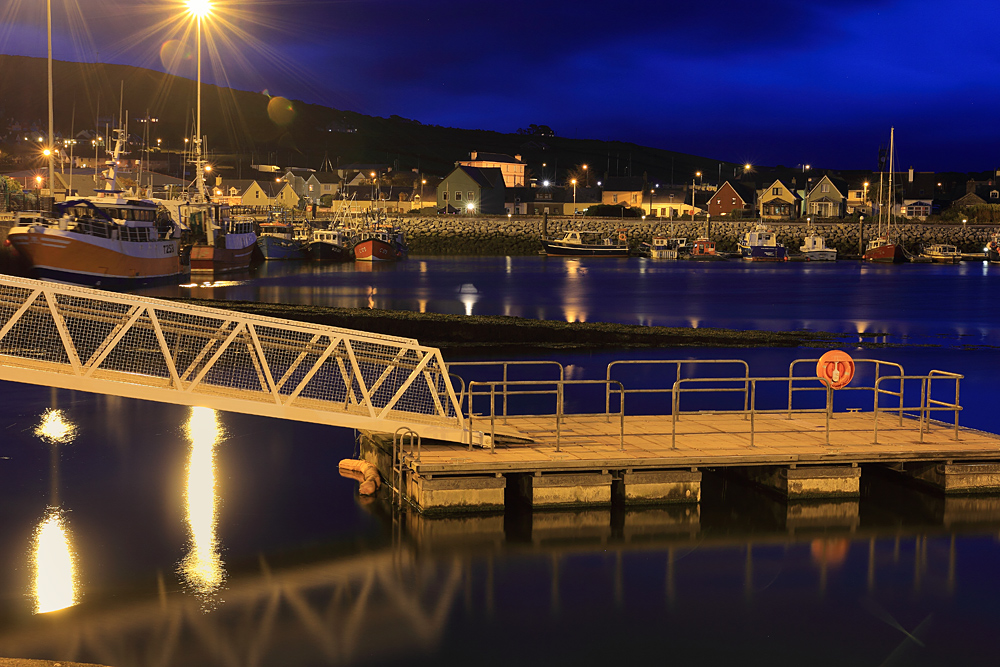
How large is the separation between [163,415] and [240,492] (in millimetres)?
7932

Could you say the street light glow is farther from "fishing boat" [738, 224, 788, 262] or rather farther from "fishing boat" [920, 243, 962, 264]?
"fishing boat" [920, 243, 962, 264]

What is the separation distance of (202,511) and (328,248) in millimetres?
107978

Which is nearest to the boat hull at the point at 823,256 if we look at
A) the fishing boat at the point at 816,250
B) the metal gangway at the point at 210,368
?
the fishing boat at the point at 816,250

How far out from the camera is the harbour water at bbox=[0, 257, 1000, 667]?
1274cm

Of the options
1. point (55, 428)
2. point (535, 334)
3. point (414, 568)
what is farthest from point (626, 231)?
point (414, 568)

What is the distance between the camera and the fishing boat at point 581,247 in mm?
141500

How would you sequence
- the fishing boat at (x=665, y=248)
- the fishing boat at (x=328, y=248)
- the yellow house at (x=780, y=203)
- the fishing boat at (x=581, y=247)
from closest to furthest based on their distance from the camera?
1. the fishing boat at (x=328, y=248)
2. the fishing boat at (x=665, y=248)
3. the fishing boat at (x=581, y=247)
4. the yellow house at (x=780, y=203)

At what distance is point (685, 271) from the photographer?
110 meters

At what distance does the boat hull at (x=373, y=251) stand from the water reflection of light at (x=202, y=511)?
9536cm

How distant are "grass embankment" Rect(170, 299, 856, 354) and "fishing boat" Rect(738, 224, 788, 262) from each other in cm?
9312

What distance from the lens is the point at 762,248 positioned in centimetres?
13512

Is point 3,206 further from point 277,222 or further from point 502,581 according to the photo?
point 502,581

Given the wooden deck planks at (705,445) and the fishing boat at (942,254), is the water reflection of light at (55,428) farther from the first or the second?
the fishing boat at (942,254)

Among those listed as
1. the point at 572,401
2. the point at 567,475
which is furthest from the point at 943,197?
the point at 567,475
